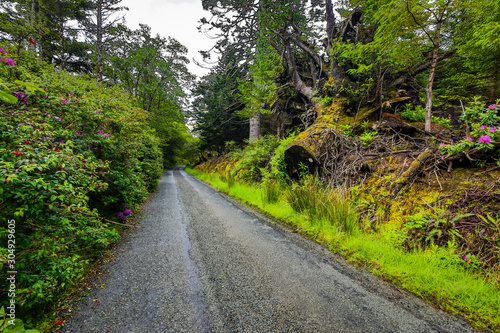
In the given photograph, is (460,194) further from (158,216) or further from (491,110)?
(158,216)

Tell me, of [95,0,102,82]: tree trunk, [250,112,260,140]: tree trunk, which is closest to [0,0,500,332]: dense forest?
[250,112,260,140]: tree trunk

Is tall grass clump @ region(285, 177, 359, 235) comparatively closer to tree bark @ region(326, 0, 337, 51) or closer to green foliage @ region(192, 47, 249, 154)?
tree bark @ region(326, 0, 337, 51)

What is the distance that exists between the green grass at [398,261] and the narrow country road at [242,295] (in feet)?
0.57

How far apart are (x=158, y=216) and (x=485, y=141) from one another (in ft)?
20.6

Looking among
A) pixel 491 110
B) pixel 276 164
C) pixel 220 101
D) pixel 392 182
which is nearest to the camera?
pixel 491 110

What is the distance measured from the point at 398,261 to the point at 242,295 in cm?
199

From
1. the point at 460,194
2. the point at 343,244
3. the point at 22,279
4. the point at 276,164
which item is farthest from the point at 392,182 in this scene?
the point at 22,279

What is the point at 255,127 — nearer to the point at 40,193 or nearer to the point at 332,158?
the point at 332,158

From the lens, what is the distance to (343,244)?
263 cm

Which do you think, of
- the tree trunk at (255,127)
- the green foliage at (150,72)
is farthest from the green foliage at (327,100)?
the green foliage at (150,72)

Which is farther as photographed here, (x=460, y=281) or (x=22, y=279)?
(x=460, y=281)

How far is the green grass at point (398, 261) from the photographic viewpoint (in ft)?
5.04

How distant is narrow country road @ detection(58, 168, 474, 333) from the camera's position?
1425 mm

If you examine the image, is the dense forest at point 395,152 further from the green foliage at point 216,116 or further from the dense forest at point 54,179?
the green foliage at point 216,116
